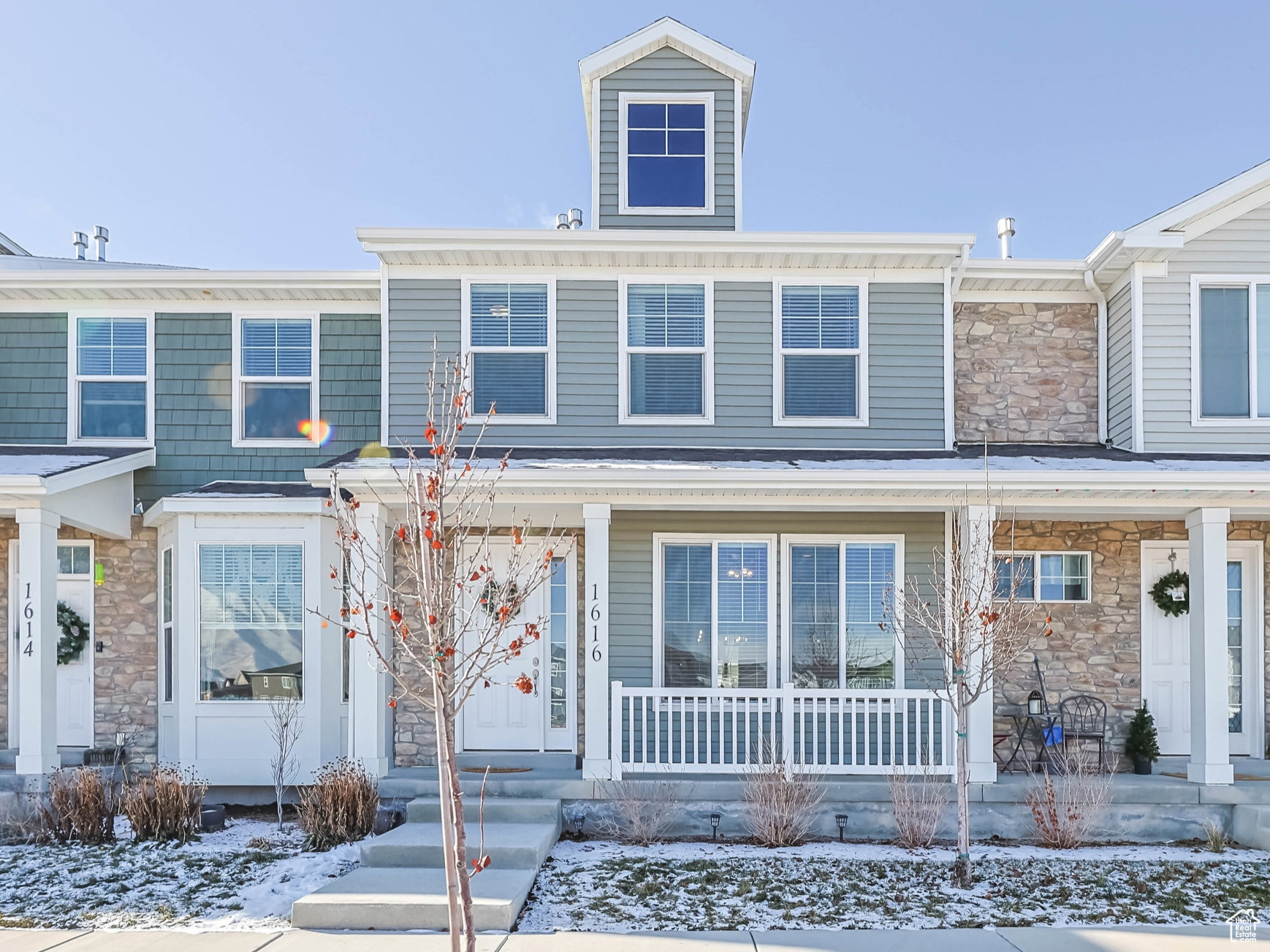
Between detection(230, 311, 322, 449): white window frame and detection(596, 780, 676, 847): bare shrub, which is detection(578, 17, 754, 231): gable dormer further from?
detection(596, 780, 676, 847): bare shrub

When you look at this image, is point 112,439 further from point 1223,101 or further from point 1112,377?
point 1223,101

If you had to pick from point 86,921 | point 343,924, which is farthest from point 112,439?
point 343,924

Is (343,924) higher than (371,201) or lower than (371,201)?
lower

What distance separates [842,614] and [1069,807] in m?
2.46

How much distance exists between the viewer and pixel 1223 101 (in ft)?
52.2

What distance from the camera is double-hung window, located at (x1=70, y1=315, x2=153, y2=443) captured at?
9.68 m

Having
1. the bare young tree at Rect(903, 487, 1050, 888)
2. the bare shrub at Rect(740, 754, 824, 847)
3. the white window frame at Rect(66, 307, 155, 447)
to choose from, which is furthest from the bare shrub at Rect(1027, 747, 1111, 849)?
the white window frame at Rect(66, 307, 155, 447)

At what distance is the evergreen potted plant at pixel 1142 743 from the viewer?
8.57 meters

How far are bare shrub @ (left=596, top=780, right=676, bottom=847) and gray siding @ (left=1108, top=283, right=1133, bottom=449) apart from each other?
5472 mm

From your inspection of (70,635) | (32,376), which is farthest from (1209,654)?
(32,376)

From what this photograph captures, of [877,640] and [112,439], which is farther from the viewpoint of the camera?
[112,439]

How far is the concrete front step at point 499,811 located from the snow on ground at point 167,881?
53 centimetres

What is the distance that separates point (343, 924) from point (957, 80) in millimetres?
15702

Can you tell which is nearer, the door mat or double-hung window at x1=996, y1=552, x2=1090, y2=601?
the door mat
